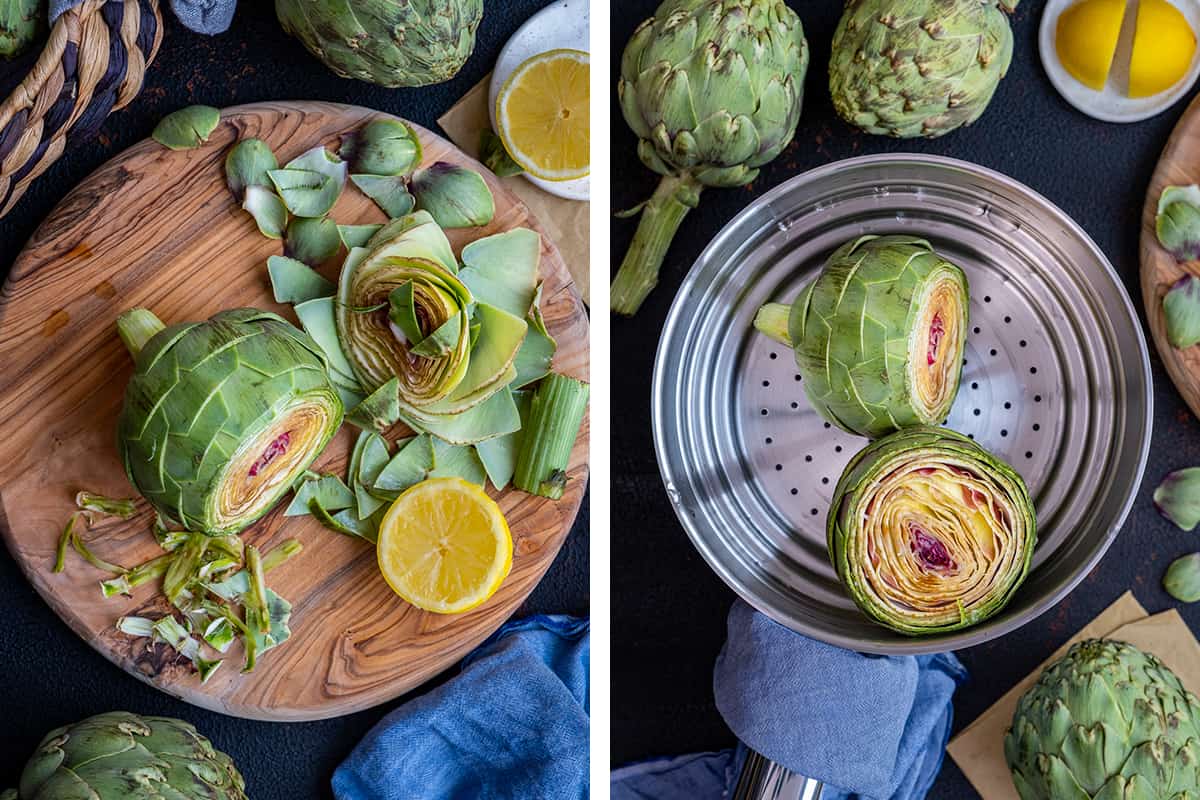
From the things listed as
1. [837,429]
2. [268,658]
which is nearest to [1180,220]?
[837,429]

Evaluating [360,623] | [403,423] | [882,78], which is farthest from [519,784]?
[882,78]

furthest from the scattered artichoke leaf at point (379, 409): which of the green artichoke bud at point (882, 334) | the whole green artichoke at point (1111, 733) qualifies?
the whole green artichoke at point (1111, 733)

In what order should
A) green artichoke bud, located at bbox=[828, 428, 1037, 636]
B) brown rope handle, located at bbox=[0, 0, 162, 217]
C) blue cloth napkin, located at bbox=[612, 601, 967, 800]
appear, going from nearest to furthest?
1. brown rope handle, located at bbox=[0, 0, 162, 217]
2. green artichoke bud, located at bbox=[828, 428, 1037, 636]
3. blue cloth napkin, located at bbox=[612, 601, 967, 800]

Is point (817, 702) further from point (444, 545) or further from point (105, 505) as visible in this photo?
point (105, 505)

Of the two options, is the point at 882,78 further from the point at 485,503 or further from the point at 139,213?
the point at 139,213

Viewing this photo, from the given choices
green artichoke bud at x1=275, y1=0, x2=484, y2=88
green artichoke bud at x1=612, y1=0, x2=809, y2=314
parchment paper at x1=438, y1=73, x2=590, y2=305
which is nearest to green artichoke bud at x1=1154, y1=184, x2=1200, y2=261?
green artichoke bud at x1=612, y1=0, x2=809, y2=314

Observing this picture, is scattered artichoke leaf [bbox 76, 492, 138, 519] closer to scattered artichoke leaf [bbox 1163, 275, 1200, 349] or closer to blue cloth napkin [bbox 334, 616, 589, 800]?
blue cloth napkin [bbox 334, 616, 589, 800]

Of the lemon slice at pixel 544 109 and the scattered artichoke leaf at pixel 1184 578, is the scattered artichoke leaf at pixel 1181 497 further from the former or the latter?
the lemon slice at pixel 544 109
